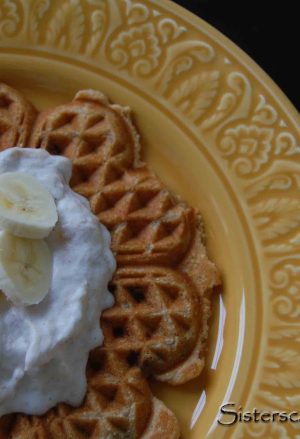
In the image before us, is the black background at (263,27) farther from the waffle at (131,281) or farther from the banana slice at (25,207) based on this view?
the banana slice at (25,207)

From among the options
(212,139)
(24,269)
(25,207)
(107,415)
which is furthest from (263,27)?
(107,415)

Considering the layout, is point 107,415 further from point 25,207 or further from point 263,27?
point 263,27

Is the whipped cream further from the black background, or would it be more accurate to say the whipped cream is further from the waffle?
the black background

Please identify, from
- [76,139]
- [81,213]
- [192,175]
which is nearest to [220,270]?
[192,175]

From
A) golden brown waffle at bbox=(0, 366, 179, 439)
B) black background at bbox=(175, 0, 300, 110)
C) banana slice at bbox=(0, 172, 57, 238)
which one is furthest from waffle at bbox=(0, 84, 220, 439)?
black background at bbox=(175, 0, 300, 110)

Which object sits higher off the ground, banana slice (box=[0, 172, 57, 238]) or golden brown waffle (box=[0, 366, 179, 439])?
banana slice (box=[0, 172, 57, 238])

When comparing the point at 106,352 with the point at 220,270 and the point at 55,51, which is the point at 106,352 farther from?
→ the point at 55,51

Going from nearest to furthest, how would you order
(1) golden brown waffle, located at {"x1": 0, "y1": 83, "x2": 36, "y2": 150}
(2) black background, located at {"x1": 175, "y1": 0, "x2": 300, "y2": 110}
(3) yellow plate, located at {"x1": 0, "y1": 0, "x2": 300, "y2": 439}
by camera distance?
(3) yellow plate, located at {"x1": 0, "y1": 0, "x2": 300, "y2": 439}, (1) golden brown waffle, located at {"x1": 0, "y1": 83, "x2": 36, "y2": 150}, (2) black background, located at {"x1": 175, "y1": 0, "x2": 300, "y2": 110}
